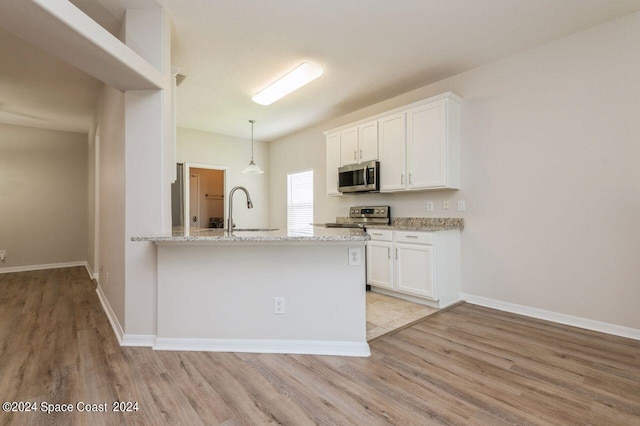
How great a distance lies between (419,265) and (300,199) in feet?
10.2

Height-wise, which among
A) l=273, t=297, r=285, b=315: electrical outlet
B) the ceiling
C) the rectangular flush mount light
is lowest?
l=273, t=297, r=285, b=315: electrical outlet

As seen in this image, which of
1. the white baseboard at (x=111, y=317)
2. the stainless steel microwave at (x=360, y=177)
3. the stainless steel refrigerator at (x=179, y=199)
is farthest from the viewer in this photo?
the stainless steel refrigerator at (x=179, y=199)

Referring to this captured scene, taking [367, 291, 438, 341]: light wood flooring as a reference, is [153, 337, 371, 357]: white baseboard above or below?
above

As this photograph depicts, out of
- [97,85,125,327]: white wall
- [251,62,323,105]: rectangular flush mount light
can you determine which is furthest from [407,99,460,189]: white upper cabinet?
[97,85,125,327]: white wall

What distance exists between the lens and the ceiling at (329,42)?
2447 mm

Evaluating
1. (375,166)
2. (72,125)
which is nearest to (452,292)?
(375,166)

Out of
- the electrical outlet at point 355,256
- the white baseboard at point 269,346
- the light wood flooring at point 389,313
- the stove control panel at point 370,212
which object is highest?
the stove control panel at point 370,212

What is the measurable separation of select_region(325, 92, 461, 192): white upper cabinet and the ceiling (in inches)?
16.7

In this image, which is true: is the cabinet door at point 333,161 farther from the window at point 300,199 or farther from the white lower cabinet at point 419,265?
the white lower cabinet at point 419,265

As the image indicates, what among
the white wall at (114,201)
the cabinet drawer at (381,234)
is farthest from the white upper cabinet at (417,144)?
the white wall at (114,201)

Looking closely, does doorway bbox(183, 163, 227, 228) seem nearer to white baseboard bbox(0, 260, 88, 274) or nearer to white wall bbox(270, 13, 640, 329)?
white baseboard bbox(0, 260, 88, 274)

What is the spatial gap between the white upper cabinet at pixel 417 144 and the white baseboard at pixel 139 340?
298cm

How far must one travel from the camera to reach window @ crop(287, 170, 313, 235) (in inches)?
230

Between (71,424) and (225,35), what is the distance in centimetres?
295
